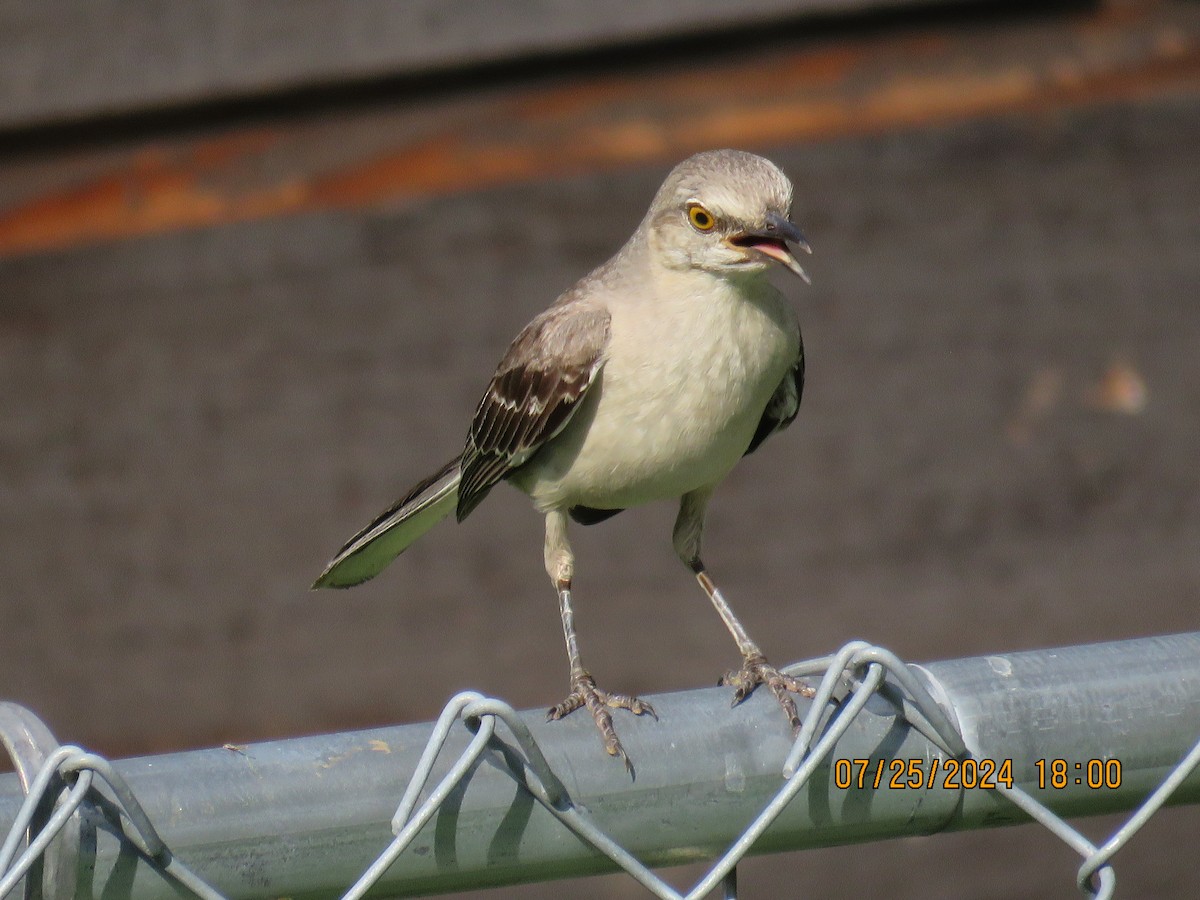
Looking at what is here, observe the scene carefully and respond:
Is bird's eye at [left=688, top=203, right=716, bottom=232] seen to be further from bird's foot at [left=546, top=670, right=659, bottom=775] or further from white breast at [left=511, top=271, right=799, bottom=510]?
bird's foot at [left=546, top=670, right=659, bottom=775]

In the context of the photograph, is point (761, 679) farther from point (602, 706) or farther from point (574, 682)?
point (602, 706)

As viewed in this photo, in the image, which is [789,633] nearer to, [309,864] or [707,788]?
[707,788]

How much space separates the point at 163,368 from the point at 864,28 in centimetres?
168

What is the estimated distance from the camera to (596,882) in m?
3.13

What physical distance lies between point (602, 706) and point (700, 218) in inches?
41.4

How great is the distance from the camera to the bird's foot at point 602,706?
117cm

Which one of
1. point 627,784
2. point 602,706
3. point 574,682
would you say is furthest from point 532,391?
point 627,784

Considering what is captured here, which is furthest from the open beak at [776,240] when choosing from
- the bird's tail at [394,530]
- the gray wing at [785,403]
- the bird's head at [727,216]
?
the bird's tail at [394,530]

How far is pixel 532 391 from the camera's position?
2.46 metres

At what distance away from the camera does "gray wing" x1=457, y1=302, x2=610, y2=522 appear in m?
2.38

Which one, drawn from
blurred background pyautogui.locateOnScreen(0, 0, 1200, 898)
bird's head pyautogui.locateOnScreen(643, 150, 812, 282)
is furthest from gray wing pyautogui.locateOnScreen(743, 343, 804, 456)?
blurred background pyautogui.locateOnScreen(0, 0, 1200, 898)

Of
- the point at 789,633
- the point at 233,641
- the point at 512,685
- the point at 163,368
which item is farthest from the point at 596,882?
the point at 163,368

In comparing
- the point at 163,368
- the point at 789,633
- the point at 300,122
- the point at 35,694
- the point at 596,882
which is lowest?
the point at 596,882

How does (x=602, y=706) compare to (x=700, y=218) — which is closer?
(x=602, y=706)
